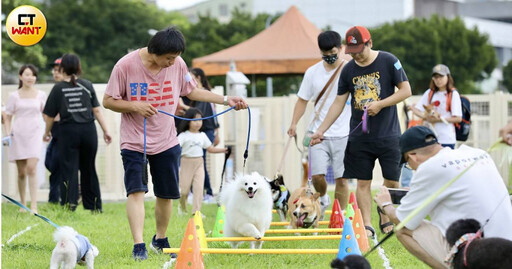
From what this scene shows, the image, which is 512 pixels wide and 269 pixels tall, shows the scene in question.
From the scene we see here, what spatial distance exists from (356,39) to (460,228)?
10.8 ft

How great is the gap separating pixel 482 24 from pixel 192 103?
86.8 meters

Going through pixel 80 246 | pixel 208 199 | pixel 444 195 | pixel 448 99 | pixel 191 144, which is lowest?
pixel 208 199

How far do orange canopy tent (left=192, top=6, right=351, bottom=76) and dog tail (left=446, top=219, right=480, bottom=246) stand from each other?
15.9 metres

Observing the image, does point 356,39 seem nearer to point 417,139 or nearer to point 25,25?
point 417,139

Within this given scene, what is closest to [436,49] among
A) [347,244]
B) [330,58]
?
[330,58]

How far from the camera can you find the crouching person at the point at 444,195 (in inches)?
195

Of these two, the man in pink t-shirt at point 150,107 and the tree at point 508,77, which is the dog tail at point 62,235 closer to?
the man in pink t-shirt at point 150,107

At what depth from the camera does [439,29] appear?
2183 inches

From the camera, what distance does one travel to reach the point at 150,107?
22.1ft

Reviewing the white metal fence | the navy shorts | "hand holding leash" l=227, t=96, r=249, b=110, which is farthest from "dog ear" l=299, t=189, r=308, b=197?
the white metal fence

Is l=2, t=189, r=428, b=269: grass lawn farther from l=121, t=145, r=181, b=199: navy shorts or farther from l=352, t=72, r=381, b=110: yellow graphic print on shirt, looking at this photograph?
l=352, t=72, r=381, b=110: yellow graphic print on shirt

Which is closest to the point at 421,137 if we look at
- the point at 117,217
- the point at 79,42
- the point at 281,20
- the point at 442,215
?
the point at 442,215

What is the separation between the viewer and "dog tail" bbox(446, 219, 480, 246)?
4.86 metres

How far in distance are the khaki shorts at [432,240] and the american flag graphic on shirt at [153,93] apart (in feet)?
8.33
